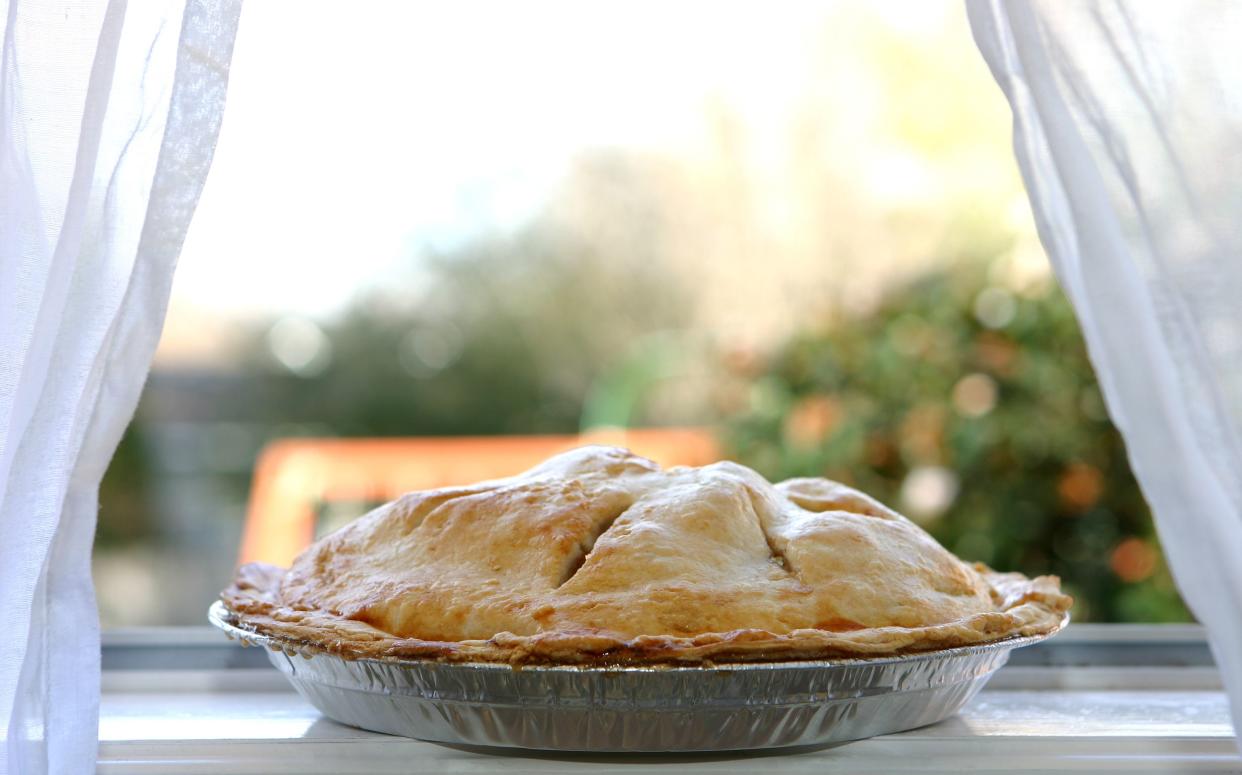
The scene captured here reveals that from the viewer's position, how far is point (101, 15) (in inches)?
29.0

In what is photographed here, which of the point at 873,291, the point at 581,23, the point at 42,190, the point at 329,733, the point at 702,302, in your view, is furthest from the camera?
the point at 702,302

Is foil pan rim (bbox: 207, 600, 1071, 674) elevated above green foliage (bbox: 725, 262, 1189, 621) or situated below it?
above

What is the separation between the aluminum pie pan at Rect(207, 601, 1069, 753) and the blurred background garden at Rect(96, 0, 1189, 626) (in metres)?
1.48

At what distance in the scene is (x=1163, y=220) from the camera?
0.71 meters

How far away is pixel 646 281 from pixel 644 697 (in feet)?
7.76

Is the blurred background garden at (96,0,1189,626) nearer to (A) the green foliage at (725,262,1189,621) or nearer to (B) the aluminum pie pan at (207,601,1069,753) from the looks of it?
(A) the green foliage at (725,262,1189,621)

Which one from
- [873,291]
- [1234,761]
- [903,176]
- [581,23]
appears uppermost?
[581,23]

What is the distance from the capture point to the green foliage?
85.9 inches

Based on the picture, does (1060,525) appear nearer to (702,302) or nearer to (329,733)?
(702,302)

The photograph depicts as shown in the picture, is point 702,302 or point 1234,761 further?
point 702,302

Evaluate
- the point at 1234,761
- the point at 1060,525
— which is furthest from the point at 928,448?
the point at 1234,761

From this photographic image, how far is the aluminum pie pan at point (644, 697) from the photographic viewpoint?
26.4 inches

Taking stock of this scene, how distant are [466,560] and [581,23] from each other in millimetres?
2039

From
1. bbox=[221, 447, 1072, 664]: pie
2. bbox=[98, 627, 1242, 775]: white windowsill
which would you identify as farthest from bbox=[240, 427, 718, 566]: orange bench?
bbox=[221, 447, 1072, 664]: pie
